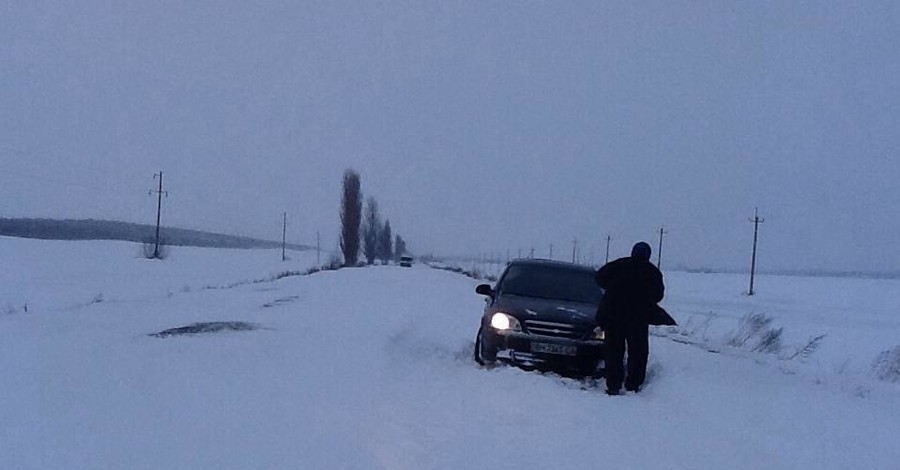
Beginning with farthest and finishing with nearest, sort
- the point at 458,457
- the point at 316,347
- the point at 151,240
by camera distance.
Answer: the point at 151,240 < the point at 316,347 < the point at 458,457

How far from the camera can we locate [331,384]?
295 inches

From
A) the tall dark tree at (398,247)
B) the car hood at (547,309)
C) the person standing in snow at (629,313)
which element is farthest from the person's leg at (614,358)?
the tall dark tree at (398,247)

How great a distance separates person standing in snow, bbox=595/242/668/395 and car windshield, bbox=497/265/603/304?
183 cm

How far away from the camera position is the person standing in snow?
8.18 m

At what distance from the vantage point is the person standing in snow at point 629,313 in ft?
26.8

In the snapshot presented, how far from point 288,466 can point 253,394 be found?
2.25 meters

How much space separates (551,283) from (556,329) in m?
1.66

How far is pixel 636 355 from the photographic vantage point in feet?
27.0

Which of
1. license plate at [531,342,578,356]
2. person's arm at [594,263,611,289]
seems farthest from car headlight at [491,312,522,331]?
person's arm at [594,263,611,289]

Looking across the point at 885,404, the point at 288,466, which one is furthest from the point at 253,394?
the point at 885,404

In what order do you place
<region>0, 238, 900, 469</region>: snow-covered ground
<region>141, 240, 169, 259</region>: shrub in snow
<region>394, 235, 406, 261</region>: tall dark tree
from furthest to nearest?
<region>394, 235, 406, 261</region>: tall dark tree
<region>141, 240, 169, 259</region>: shrub in snow
<region>0, 238, 900, 469</region>: snow-covered ground

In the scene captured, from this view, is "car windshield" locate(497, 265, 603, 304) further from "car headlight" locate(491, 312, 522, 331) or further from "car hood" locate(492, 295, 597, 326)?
"car headlight" locate(491, 312, 522, 331)

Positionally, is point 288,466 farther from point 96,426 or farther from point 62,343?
point 62,343

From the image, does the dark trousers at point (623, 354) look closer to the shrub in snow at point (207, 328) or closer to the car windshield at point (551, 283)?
the car windshield at point (551, 283)
